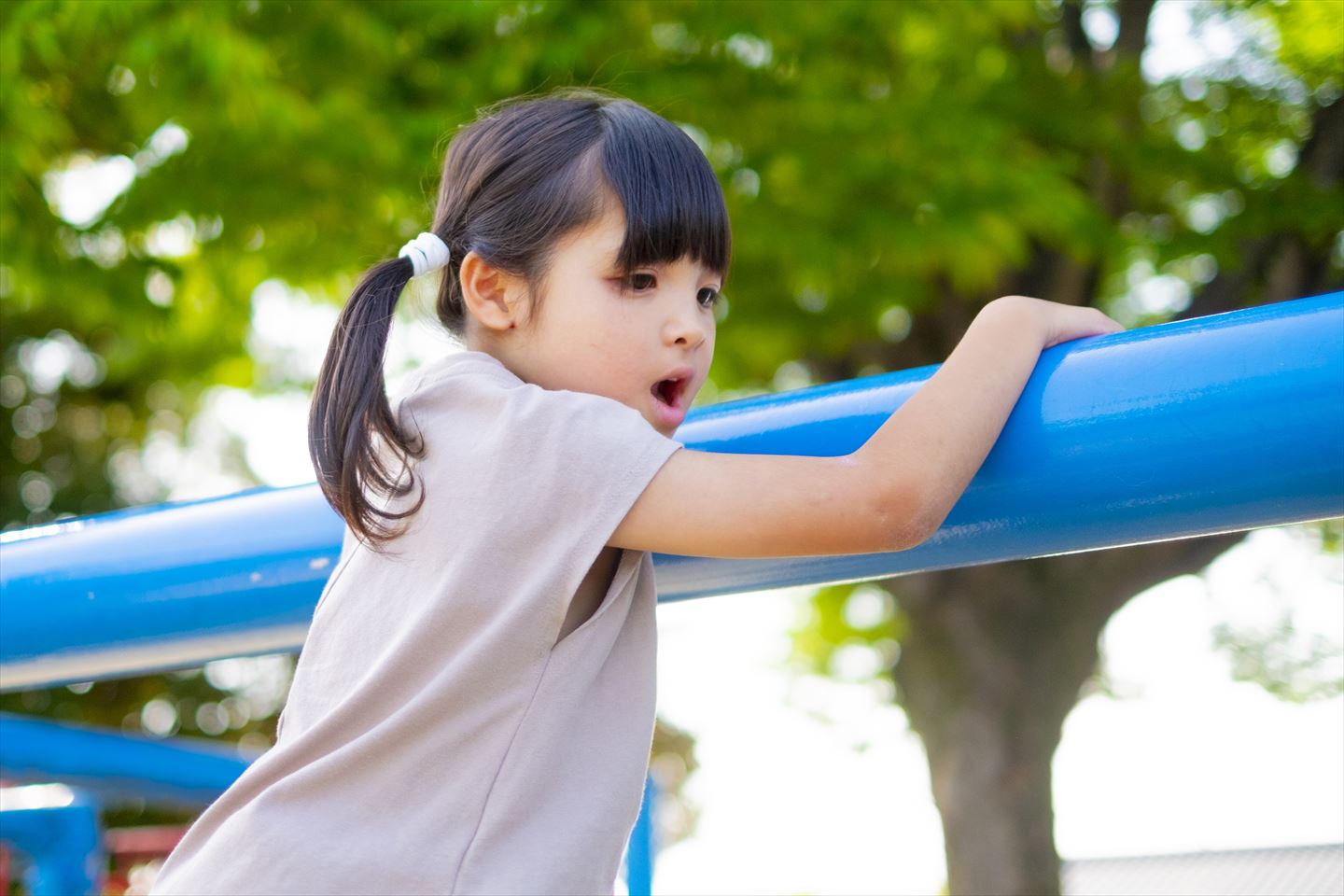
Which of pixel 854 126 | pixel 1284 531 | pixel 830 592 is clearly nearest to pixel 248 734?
pixel 830 592

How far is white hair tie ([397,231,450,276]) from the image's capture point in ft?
3.55

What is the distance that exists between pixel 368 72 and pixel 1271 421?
344 centimetres

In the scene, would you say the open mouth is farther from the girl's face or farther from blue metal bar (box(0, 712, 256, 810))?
blue metal bar (box(0, 712, 256, 810))

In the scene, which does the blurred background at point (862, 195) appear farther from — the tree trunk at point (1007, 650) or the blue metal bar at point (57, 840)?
the blue metal bar at point (57, 840)

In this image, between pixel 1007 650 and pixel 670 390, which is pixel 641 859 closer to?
pixel 670 390

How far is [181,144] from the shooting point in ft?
13.2

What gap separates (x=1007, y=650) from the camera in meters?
5.55

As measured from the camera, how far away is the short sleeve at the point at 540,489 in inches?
33.8

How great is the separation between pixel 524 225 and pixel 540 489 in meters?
0.27

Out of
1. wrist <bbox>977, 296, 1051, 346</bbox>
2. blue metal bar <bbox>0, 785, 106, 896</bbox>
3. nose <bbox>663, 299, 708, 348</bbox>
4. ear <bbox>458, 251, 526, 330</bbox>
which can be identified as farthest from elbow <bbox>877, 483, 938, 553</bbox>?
blue metal bar <bbox>0, 785, 106, 896</bbox>

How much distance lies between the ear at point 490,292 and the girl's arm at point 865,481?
251 millimetres

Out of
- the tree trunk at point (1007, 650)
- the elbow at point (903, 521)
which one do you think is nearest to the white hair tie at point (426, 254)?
the elbow at point (903, 521)

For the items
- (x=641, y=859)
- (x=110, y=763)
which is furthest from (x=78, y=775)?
(x=641, y=859)

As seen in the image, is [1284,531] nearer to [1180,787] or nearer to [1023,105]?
[1023,105]
